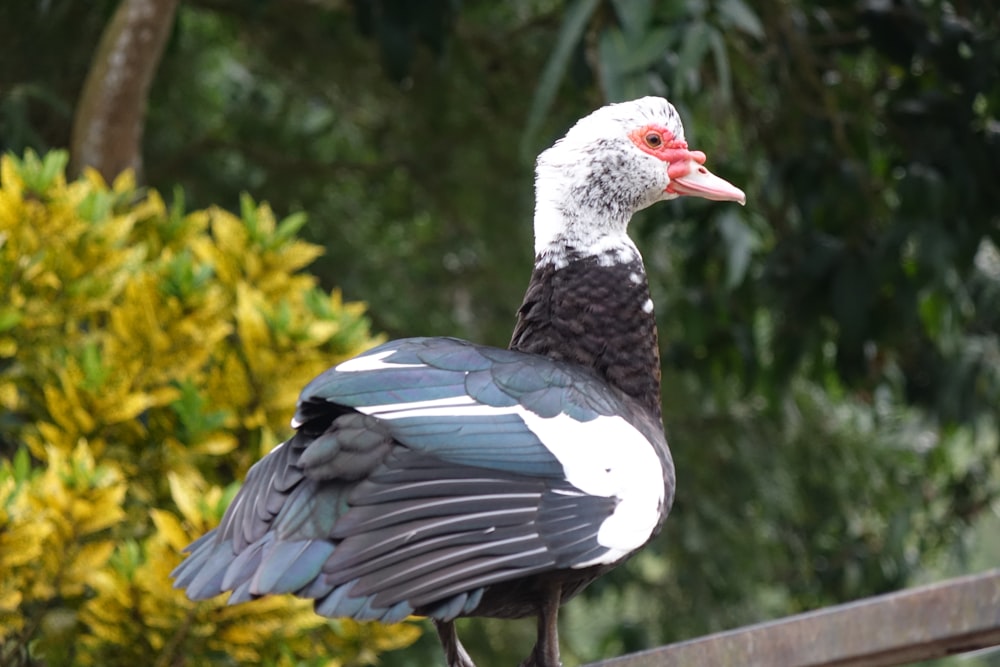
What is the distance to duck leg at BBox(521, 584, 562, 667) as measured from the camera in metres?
2.60

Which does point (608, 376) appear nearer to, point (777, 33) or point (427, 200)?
point (777, 33)

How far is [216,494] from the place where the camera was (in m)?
3.58

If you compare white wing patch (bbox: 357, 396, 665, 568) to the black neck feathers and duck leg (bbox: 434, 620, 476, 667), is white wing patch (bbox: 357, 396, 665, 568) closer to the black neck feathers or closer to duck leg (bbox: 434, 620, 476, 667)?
the black neck feathers

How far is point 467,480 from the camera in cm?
242

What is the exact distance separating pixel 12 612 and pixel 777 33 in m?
3.17

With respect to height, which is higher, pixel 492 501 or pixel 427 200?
pixel 492 501

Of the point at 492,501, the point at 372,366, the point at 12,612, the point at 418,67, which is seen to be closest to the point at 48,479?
the point at 12,612

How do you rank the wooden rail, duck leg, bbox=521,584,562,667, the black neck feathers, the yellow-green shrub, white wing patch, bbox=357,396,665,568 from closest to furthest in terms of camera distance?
the wooden rail
white wing patch, bbox=357,396,665,568
duck leg, bbox=521,584,562,667
the black neck feathers
the yellow-green shrub

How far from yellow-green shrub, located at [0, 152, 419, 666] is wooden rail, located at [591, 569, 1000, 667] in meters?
1.69

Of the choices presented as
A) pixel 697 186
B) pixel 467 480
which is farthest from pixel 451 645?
pixel 697 186

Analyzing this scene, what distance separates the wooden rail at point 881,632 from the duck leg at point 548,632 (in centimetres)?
41

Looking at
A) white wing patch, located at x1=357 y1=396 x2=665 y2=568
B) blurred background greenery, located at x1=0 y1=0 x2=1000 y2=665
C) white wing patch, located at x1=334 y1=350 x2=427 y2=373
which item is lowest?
blurred background greenery, located at x1=0 y1=0 x2=1000 y2=665

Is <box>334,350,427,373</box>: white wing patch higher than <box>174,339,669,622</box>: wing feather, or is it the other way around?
A: <box>334,350,427,373</box>: white wing patch

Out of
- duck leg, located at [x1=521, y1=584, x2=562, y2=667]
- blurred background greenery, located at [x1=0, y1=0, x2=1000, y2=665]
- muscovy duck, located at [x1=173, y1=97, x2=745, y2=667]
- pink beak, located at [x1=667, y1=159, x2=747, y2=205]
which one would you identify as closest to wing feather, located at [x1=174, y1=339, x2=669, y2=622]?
muscovy duck, located at [x1=173, y1=97, x2=745, y2=667]
